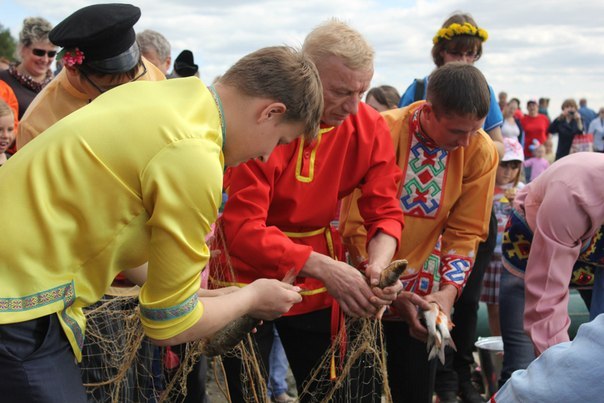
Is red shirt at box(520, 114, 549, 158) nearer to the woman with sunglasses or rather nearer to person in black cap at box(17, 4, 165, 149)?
the woman with sunglasses

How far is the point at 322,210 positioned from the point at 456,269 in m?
0.77

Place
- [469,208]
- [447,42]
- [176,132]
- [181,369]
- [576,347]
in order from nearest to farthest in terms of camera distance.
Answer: [576,347] → [176,132] → [181,369] → [469,208] → [447,42]

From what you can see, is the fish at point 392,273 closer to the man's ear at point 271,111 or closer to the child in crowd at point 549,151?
the man's ear at point 271,111

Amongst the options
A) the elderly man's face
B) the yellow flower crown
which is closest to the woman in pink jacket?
the elderly man's face

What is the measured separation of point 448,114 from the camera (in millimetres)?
3373

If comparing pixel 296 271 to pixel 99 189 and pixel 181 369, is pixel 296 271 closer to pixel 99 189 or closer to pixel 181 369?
pixel 181 369

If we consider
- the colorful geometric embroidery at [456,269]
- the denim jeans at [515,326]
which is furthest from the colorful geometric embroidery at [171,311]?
the denim jeans at [515,326]

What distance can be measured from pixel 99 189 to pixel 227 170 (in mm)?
1351

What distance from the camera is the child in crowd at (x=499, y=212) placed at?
5.66 meters

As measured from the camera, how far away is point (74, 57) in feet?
9.74

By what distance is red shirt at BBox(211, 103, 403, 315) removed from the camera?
9.93 ft

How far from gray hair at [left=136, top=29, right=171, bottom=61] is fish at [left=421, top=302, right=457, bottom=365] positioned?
2.82 m

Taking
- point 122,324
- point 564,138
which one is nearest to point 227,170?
point 122,324

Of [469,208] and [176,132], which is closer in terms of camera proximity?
[176,132]
